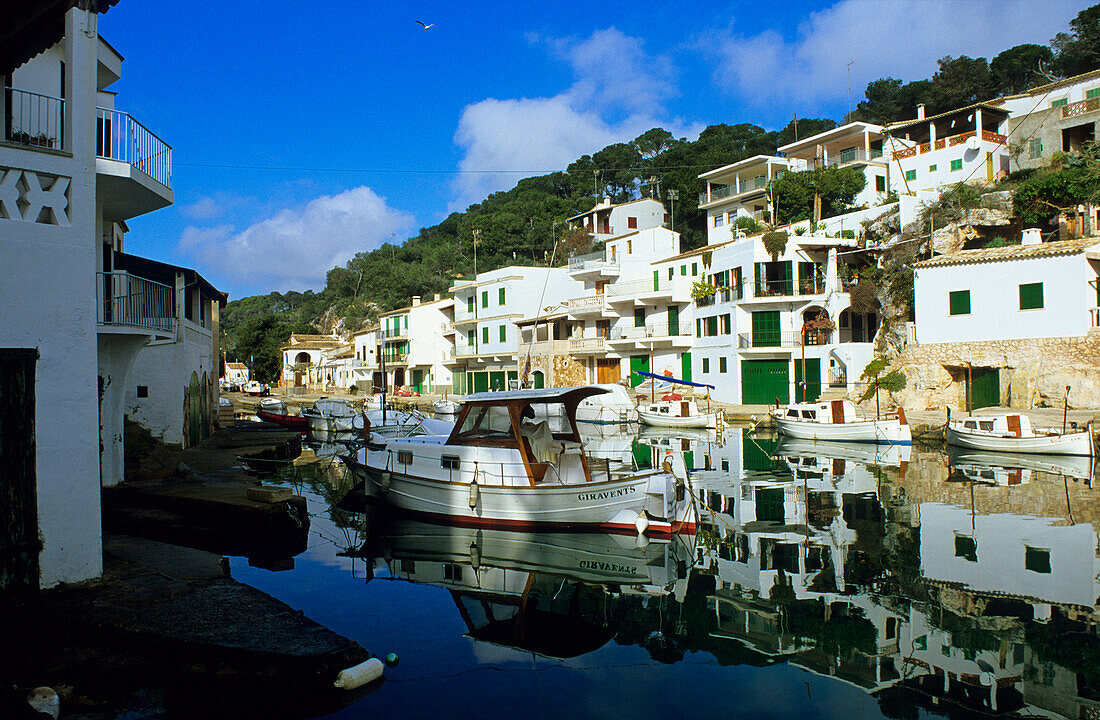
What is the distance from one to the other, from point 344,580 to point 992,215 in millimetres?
38093

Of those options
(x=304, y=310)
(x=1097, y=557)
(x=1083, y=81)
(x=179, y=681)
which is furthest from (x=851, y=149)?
(x=304, y=310)

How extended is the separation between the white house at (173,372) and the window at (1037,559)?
66.7ft

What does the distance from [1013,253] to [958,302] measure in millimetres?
3123

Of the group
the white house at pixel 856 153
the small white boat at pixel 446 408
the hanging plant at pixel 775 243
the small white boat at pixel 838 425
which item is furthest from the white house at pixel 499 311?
the small white boat at pixel 838 425

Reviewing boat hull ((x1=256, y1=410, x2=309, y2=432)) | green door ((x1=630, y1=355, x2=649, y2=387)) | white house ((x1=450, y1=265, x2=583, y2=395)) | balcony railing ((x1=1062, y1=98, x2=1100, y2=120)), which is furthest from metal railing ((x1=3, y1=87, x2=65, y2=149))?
balcony railing ((x1=1062, y1=98, x2=1100, y2=120))

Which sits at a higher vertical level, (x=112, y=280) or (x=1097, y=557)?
(x=112, y=280)

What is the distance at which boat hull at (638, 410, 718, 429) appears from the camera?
35.8 m

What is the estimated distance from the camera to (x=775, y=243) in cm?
4078

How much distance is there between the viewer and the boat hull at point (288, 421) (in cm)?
3784

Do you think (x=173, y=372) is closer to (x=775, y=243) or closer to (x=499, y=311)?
(x=775, y=243)

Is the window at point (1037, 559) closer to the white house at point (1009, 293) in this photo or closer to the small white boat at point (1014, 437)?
the small white boat at point (1014, 437)

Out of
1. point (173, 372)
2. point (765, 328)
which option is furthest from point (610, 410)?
point (173, 372)

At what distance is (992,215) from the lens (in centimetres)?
3653

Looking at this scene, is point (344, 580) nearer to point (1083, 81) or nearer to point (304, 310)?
point (1083, 81)
